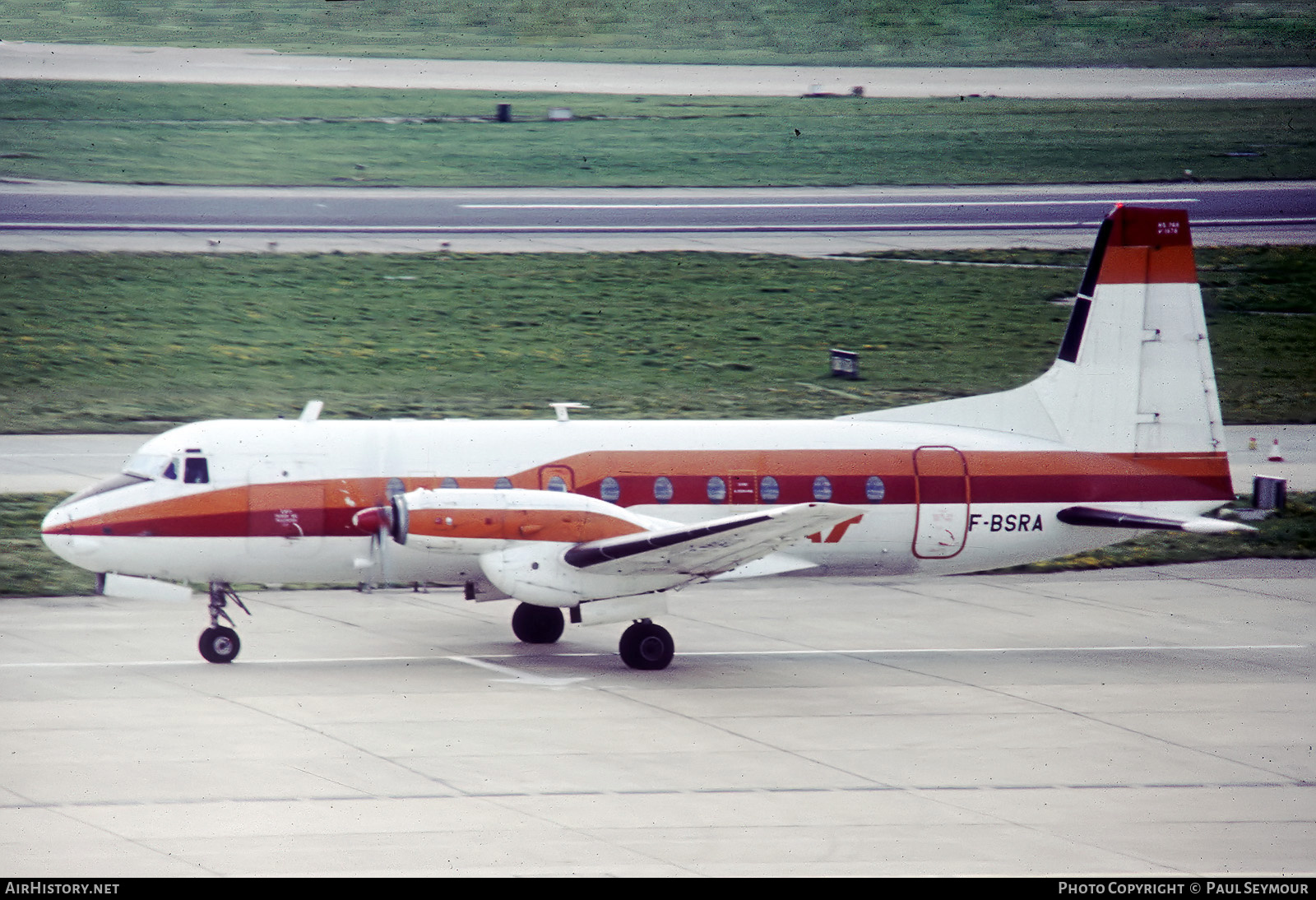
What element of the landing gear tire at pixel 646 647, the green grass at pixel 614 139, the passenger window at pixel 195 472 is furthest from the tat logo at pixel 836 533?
the green grass at pixel 614 139

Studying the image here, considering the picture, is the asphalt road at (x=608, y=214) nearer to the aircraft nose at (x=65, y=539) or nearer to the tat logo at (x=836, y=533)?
the aircraft nose at (x=65, y=539)

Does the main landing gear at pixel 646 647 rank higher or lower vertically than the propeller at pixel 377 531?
lower

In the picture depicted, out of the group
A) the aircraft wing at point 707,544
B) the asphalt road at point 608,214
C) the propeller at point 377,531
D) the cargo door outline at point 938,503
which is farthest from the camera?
the asphalt road at point 608,214

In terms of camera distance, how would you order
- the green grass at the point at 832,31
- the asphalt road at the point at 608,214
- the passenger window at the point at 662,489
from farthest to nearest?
the green grass at the point at 832,31 < the asphalt road at the point at 608,214 < the passenger window at the point at 662,489

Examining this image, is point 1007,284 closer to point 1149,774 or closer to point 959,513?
point 959,513

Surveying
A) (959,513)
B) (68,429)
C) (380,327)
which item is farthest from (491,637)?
(380,327)

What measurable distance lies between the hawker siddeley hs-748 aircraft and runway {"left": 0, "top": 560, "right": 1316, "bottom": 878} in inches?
46.4

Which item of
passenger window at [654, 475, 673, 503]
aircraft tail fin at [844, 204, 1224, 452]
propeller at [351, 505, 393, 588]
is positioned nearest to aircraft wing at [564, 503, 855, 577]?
passenger window at [654, 475, 673, 503]

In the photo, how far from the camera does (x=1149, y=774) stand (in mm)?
16219

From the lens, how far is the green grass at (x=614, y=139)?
5431 cm

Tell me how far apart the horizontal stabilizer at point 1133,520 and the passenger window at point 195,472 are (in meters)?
11.3

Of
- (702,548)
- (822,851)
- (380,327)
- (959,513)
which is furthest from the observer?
(380,327)

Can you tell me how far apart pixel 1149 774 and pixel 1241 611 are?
317 inches
